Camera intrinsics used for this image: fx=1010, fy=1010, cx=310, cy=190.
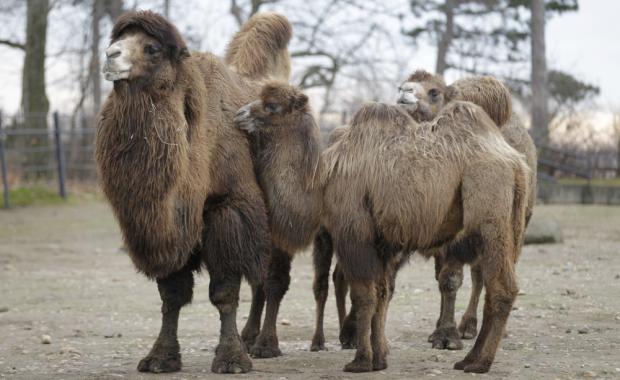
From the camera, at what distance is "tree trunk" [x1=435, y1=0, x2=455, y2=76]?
27.1 metres

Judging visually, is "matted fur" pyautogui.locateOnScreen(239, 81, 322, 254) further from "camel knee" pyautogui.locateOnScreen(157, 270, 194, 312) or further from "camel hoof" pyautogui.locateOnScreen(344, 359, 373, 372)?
"camel hoof" pyautogui.locateOnScreen(344, 359, 373, 372)

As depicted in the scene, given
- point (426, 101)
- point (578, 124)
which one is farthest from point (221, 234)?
point (578, 124)

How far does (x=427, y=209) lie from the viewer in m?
6.71

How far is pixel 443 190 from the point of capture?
6715 mm

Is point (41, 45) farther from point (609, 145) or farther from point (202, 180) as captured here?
point (202, 180)

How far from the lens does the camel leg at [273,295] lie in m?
7.75

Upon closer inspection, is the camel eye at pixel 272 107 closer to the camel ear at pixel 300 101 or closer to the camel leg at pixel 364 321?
the camel ear at pixel 300 101

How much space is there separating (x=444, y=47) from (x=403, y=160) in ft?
69.6

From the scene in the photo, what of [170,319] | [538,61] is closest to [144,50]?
[170,319]

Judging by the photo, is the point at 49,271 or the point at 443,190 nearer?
the point at 443,190

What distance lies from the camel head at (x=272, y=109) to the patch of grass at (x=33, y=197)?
53.1 ft

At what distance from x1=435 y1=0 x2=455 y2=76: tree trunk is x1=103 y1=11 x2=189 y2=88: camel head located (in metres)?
20.9

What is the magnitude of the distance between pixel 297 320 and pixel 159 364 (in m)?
3.02

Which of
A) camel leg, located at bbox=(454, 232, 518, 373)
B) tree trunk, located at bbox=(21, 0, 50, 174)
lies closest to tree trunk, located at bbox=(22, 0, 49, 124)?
tree trunk, located at bbox=(21, 0, 50, 174)
